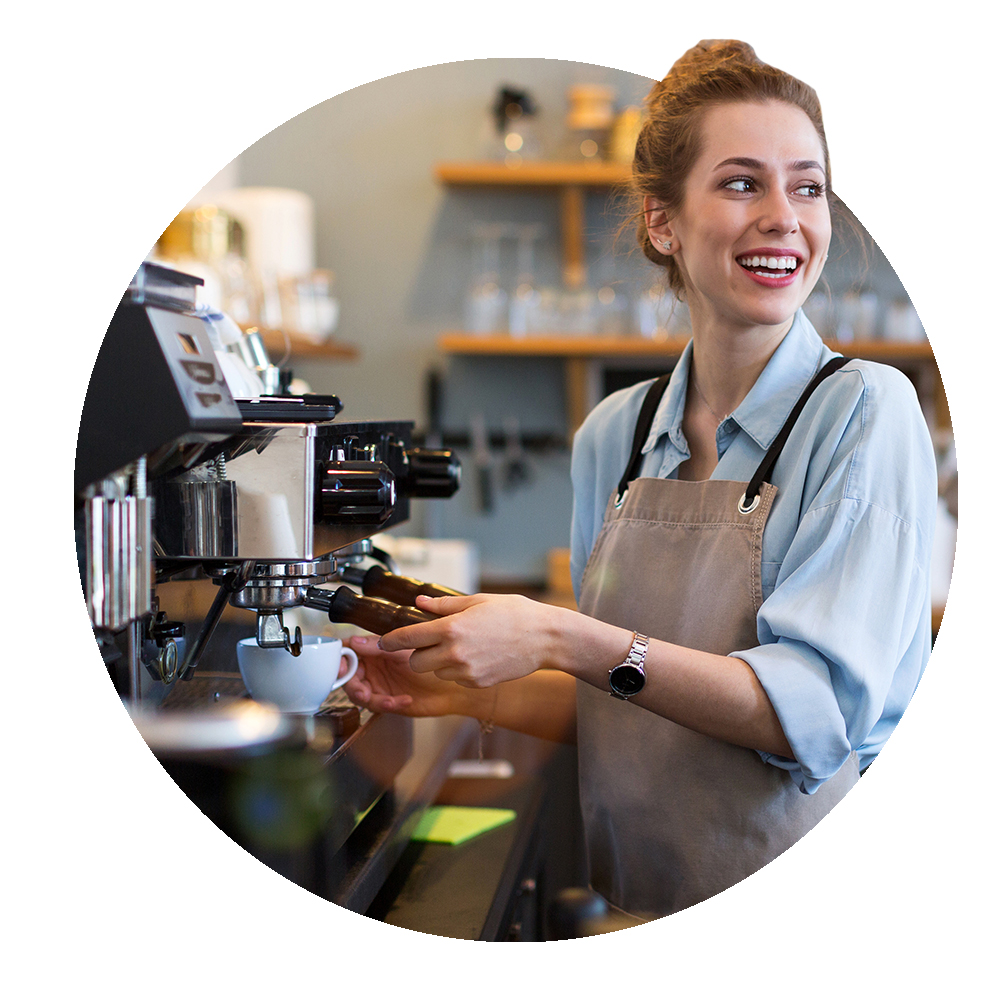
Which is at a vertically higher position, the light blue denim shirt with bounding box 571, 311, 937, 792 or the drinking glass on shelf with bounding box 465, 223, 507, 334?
the drinking glass on shelf with bounding box 465, 223, 507, 334

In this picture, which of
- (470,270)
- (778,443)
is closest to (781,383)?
(778,443)

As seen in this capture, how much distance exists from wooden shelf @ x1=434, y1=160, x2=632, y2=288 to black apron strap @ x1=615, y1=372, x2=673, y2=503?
60.3 inches

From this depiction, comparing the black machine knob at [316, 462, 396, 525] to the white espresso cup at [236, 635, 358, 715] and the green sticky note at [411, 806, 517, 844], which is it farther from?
the green sticky note at [411, 806, 517, 844]

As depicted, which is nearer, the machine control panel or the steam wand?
the machine control panel

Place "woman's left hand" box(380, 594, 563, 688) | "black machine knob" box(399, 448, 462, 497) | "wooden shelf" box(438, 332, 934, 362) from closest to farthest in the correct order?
1. "woman's left hand" box(380, 594, 563, 688)
2. "black machine knob" box(399, 448, 462, 497)
3. "wooden shelf" box(438, 332, 934, 362)

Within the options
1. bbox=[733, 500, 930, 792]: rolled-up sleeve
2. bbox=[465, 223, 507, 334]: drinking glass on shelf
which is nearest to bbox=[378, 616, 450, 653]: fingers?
bbox=[733, 500, 930, 792]: rolled-up sleeve

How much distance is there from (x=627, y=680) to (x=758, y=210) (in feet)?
1.20

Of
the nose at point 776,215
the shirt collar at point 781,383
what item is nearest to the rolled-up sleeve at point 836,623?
the shirt collar at point 781,383

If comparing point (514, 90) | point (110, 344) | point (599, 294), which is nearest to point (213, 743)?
point (110, 344)

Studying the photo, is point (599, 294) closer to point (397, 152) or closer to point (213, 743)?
point (397, 152)

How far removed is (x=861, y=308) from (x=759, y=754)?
1.66 meters

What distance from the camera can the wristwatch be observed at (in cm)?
72

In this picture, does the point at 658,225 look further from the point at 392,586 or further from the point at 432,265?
the point at 432,265

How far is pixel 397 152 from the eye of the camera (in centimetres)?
250
